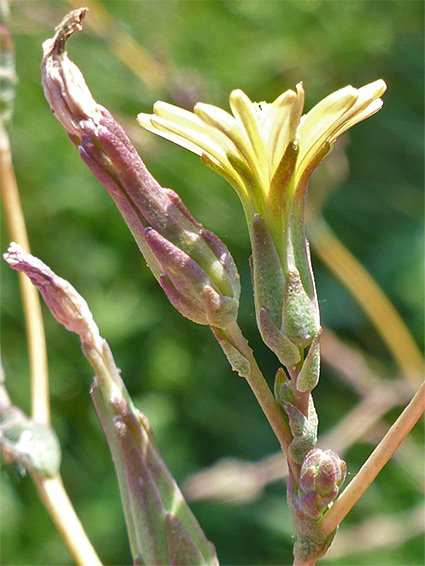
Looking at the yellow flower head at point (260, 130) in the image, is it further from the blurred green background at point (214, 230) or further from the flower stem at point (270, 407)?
the blurred green background at point (214, 230)

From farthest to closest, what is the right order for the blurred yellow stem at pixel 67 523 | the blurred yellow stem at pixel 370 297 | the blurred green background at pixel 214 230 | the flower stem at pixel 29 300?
the blurred green background at pixel 214 230
the blurred yellow stem at pixel 370 297
the flower stem at pixel 29 300
the blurred yellow stem at pixel 67 523

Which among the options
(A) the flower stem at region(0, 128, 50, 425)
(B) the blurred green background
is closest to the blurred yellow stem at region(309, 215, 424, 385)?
(B) the blurred green background

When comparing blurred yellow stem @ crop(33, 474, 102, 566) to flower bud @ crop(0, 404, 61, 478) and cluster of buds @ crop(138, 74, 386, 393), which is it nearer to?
flower bud @ crop(0, 404, 61, 478)

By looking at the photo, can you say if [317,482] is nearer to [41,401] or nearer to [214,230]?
[41,401]

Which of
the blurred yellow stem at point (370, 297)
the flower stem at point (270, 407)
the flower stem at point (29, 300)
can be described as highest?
the flower stem at point (29, 300)

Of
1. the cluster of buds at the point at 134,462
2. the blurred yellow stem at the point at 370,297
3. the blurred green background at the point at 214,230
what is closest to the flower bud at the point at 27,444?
the cluster of buds at the point at 134,462

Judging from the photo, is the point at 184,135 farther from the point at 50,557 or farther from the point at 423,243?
the point at 50,557
